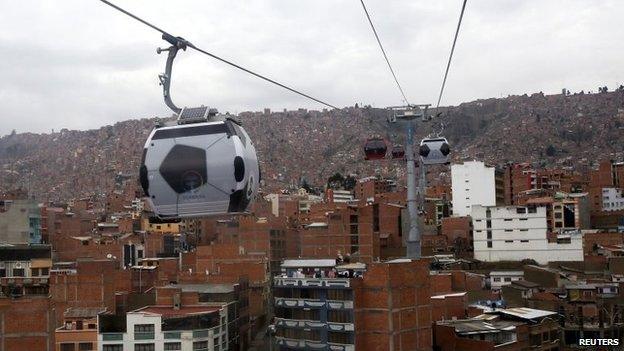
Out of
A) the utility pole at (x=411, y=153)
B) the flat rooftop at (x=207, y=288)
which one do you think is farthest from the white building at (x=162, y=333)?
the utility pole at (x=411, y=153)

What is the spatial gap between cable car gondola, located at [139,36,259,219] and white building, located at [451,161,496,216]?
139 ft

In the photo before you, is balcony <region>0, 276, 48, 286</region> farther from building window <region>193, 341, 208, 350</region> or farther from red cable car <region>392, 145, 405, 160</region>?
red cable car <region>392, 145, 405, 160</region>

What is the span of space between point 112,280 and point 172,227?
21.7 metres

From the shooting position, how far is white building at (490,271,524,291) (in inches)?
1332

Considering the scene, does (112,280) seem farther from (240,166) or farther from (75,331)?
(240,166)

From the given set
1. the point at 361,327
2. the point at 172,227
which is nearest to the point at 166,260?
the point at 172,227

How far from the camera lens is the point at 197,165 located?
6.66 metres

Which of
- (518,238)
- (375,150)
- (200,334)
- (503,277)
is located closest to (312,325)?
(200,334)

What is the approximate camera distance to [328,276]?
23641 mm

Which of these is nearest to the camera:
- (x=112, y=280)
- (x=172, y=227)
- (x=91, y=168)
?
(x=112, y=280)

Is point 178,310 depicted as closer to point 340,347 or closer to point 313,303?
point 313,303

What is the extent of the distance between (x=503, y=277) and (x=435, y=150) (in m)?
17.4

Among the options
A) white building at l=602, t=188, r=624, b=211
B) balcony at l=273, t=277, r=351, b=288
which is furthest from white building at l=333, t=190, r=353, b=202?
balcony at l=273, t=277, r=351, b=288

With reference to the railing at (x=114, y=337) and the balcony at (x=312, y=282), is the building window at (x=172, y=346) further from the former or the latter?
the balcony at (x=312, y=282)
